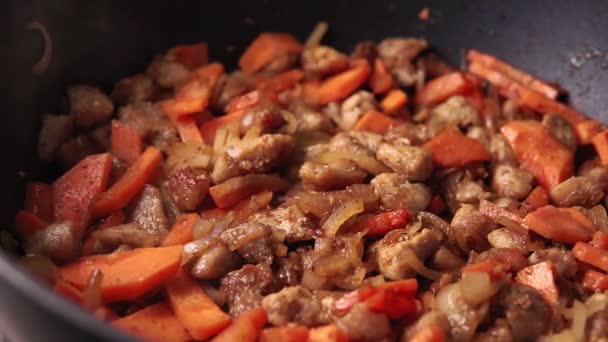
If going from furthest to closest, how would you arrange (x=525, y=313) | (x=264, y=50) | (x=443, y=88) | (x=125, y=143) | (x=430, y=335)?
1. (x=264, y=50)
2. (x=443, y=88)
3. (x=125, y=143)
4. (x=525, y=313)
5. (x=430, y=335)

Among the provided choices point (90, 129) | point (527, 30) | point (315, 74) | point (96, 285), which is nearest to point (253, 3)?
point (315, 74)

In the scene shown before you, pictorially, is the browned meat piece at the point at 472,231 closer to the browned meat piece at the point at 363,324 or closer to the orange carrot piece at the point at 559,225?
the orange carrot piece at the point at 559,225

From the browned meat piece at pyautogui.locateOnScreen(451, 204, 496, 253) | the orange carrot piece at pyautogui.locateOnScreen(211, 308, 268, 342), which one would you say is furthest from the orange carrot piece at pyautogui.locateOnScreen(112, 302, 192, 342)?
the browned meat piece at pyautogui.locateOnScreen(451, 204, 496, 253)

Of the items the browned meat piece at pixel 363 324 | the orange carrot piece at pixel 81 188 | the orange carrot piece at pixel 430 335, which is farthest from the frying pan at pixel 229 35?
the orange carrot piece at pixel 430 335

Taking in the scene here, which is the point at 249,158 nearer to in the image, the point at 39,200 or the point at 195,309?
the point at 195,309

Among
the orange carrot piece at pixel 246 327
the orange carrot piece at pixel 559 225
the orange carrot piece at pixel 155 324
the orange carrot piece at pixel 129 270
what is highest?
the orange carrot piece at pixel 129 270

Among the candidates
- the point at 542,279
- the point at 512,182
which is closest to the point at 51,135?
the point at 512,182
